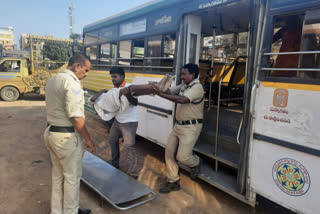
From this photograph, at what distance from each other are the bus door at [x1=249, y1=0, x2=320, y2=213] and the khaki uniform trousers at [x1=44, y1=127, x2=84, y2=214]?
6.24 ft

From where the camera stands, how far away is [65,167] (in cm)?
250

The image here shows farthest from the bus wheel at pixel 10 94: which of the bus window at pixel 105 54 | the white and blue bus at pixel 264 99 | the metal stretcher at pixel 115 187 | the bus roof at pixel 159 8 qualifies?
the white and blue bus at pixel 264 99

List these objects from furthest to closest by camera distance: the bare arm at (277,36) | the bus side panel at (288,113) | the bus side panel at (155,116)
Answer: the bus side panel at (155,116) → the bare arm at (277,36) → the bus side panel at (288,113)

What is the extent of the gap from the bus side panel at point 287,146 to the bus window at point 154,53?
2.09 metres

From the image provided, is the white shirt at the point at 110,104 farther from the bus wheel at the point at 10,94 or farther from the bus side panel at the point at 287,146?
the bus wheel at the point at 10,94

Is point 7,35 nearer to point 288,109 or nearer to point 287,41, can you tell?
point 287,41

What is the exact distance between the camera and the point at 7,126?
7027 millimetres

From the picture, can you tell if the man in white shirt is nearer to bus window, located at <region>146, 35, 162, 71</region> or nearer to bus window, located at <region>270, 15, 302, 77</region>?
bus window, located at <region>146, 35, 162, 71</region>

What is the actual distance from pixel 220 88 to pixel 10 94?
10.3m

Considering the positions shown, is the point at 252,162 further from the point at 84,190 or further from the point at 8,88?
the point at 8,88

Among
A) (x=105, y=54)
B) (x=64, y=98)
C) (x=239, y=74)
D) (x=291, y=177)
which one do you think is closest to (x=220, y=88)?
(x=239, y=74)

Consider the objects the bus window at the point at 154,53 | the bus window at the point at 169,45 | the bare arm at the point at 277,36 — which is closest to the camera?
the bare arm at the point at 277,36

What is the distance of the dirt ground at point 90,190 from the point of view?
312 centimetres

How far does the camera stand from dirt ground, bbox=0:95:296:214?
3.12 metres
